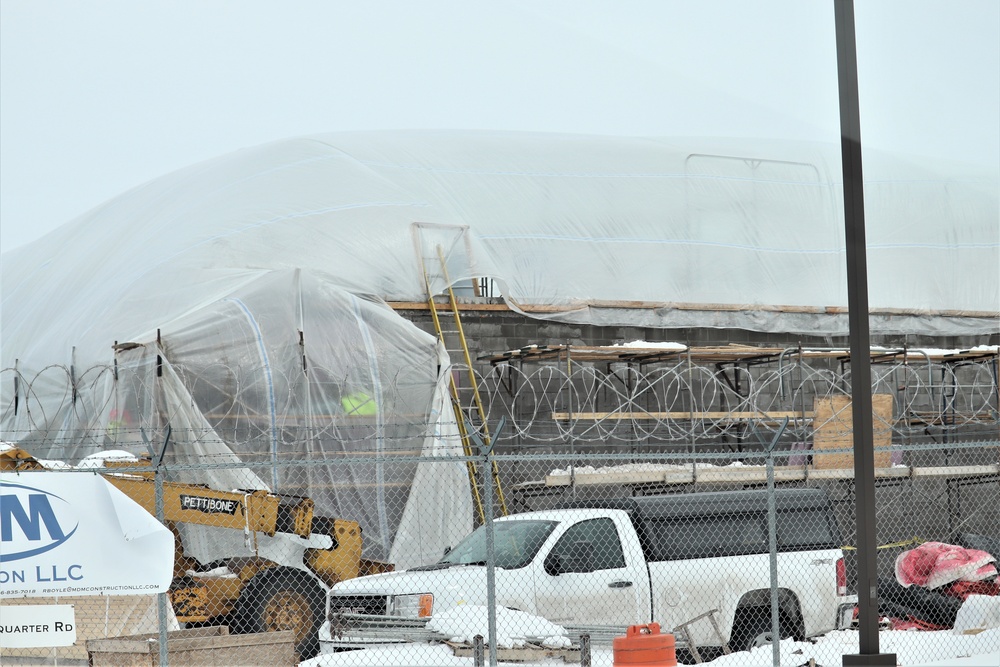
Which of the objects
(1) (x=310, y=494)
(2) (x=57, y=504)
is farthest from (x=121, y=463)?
(2) (x=57, y=504)

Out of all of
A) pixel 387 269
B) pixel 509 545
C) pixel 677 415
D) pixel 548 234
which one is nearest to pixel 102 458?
pixel 509 545

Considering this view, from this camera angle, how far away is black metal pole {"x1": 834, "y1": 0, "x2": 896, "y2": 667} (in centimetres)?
881

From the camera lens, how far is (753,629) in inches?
509

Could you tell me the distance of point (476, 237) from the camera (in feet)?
76.5

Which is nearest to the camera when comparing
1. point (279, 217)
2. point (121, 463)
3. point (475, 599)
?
point (475, 599)

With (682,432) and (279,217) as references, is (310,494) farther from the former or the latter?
(682,432)

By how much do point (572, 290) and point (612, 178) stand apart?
4.14 m

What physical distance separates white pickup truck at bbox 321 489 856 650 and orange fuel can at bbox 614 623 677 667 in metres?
3.55

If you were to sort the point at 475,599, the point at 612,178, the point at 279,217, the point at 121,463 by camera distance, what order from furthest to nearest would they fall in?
1. the point at 612,178
2. the point at 279,217
3. the point at 121,463
4. the point at 475,599

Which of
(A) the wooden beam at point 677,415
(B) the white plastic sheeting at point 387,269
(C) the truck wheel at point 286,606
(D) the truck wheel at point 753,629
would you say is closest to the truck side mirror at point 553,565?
(D) the truck wheel at point 753,629

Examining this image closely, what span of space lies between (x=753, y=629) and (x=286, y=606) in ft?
17.9

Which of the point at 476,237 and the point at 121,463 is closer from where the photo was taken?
the point at 121,463

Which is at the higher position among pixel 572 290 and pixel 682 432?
pixel 572 290

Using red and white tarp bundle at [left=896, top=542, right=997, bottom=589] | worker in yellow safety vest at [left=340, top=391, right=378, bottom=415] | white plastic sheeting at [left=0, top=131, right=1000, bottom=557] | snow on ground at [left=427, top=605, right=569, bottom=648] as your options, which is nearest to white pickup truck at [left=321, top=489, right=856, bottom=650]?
snow on ground at [left=427, top=605, right=569, bottom=648]
